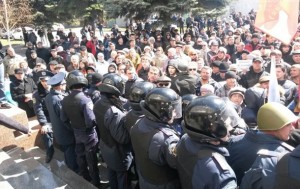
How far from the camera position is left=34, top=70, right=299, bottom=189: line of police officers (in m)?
2.63

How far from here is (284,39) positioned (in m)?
3.13

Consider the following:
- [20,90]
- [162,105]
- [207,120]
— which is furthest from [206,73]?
[20,90]

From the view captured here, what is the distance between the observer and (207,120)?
271 cm

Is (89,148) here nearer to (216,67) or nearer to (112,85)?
(112,85)

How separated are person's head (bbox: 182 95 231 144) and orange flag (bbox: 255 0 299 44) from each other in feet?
3.23

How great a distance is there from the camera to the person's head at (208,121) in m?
2.69

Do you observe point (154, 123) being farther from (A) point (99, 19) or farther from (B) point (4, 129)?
(A) point (99, 19)

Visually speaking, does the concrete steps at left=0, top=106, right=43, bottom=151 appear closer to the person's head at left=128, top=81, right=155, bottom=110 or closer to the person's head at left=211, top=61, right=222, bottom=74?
the person's head at left=128, top=81, right=155, bottom=110

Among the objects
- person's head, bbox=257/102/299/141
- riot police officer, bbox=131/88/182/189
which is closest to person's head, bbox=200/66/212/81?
riot police officer, bbox=131/88/182/189

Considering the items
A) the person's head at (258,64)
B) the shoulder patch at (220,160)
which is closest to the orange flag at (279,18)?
the shoulder patch at (220,160)

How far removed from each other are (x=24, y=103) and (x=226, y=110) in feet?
19.4

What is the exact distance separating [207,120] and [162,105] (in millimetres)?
731

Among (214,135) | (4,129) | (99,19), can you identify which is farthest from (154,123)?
(99,19)

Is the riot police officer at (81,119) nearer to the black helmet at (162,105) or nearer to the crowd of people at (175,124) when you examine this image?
the crowd of people at (175,124)
